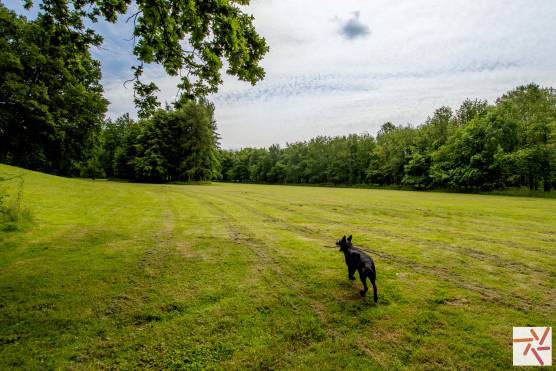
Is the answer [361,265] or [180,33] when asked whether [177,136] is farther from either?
[361,265]

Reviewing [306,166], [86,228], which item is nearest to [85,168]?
[306,166]

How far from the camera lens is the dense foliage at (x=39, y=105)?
29.3 metres

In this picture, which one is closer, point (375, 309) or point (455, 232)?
point (375, 309)

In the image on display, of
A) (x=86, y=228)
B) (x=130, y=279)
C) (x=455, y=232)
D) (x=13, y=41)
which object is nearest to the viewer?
(x=130, y=279)

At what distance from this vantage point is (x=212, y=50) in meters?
7.02

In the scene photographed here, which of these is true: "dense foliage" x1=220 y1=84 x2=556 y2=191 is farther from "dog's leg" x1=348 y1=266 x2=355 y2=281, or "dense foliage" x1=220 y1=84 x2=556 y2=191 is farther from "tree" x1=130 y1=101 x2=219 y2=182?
"dog's leg" x1=348 y1=266 x2=355 y2=281

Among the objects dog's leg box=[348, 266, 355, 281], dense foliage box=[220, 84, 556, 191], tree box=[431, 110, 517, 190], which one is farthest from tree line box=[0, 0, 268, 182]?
tree box=[431, 110, 517, 190]

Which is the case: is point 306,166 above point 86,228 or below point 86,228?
above

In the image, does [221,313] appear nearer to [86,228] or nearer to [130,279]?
[130,279]

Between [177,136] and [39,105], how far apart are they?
34822 mm

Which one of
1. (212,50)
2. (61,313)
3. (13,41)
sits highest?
(13,41)

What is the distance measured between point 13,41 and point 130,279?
4160 centimetres

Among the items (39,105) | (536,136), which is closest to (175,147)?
(39,105)

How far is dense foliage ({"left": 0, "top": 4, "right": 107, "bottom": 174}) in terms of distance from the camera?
96.2ft
